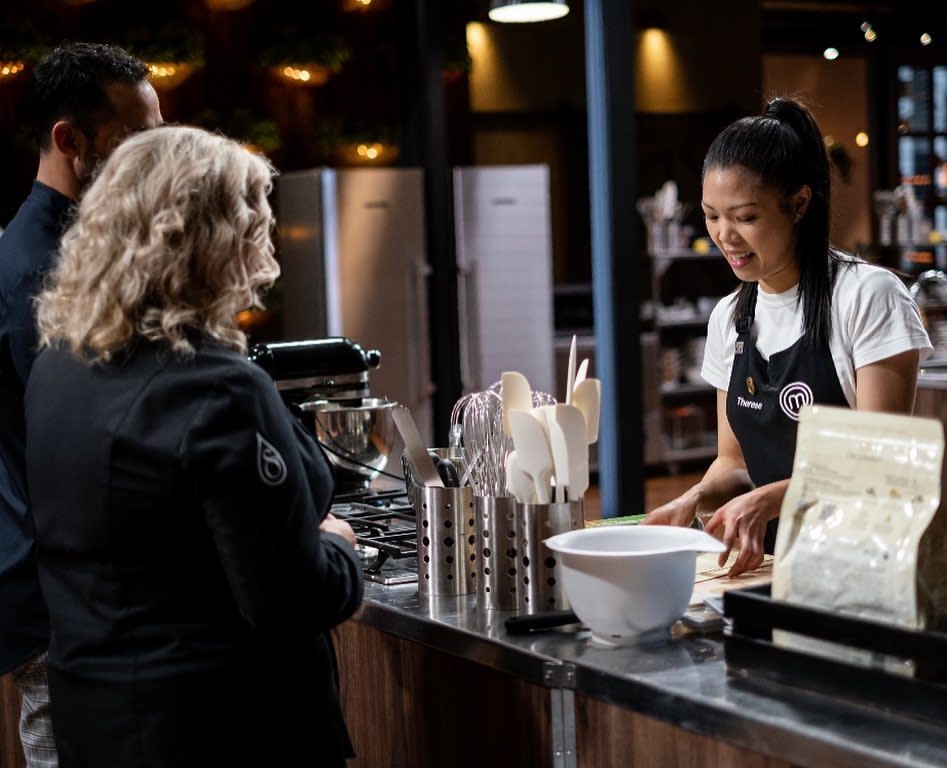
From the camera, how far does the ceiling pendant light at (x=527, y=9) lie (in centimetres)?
598

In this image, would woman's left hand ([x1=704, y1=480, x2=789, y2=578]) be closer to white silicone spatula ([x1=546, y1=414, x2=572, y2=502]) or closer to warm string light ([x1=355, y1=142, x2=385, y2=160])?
white silicone spatula ([x1=546, y1=414, x2=572, y2=502])

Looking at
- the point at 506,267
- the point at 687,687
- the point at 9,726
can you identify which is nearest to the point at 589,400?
the point at 687,687

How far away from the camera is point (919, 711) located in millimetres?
1271

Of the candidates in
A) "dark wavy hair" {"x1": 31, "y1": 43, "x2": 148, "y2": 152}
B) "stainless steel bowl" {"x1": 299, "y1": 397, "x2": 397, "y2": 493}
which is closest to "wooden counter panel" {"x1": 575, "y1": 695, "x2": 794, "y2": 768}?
"stainless steel bowl" {"x1": 299, "y1": 397, "x2": 397, "y2": 493}

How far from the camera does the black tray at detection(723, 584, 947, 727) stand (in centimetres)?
127

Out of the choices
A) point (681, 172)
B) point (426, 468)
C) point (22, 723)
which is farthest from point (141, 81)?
point (681, 172)

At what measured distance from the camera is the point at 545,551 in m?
1.74

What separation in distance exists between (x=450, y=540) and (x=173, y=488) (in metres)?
0.61

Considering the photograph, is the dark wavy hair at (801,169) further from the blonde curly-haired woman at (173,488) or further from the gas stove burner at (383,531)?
the blonde curly-haired woman at (173,488)

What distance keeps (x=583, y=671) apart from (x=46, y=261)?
104 centimetres

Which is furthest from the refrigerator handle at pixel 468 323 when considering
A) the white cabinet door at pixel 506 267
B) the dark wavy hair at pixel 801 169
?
the dark wavy hair at pixel 801 169

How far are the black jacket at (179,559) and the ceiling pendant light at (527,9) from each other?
15.9ft

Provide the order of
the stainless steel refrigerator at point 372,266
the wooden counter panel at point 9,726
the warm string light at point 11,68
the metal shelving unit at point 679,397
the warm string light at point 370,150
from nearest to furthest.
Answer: the wooden counter panel at point 9,726
the warm string light at point 11,68
the stainless steel refrigerator at point 372,266
the warm string light at point 370,150
the metal shelving unit at point 679,397

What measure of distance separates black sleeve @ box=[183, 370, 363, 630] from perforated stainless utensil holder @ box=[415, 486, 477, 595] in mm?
466
